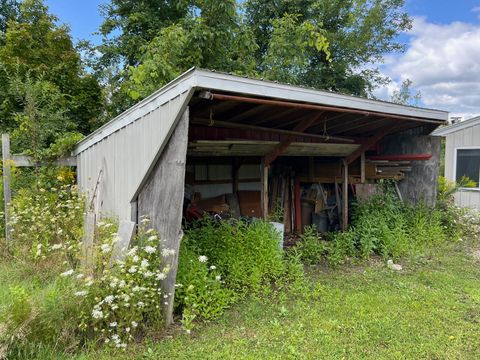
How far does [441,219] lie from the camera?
631 cm

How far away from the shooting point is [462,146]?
9469 millimetres

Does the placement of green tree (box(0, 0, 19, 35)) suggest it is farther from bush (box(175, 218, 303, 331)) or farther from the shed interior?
bush (box(175, 218, 303, 331))

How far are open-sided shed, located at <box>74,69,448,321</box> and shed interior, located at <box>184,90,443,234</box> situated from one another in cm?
2

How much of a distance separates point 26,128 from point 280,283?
468cm

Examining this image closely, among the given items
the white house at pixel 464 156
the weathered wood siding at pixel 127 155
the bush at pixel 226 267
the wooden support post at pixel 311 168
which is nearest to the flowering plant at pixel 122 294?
the bush at pixel 226 267

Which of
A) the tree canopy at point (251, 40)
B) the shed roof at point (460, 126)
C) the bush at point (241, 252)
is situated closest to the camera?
the bush at point (241, 252)

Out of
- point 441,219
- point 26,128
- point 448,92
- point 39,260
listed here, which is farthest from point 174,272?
point 448,92

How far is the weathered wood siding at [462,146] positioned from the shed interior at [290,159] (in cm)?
447

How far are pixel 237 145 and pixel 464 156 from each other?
8.25 meters

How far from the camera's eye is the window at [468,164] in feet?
30.1

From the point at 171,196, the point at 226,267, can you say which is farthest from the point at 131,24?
the point at 226,267

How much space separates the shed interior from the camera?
4.35 m

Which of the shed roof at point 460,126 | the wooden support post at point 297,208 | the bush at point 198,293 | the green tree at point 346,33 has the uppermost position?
the green tree at point 346,33

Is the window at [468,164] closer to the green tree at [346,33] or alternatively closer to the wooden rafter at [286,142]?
the green tree at [346,33]
